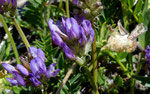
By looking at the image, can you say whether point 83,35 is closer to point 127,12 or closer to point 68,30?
point 68,30

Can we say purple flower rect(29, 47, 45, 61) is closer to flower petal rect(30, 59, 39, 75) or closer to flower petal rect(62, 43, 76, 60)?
flower petal rect(30, 59, 39, 75)

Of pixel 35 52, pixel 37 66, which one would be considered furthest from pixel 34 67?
pixel 35 52

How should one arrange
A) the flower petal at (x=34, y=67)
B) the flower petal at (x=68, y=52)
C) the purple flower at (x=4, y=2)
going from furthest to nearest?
the purple flower at (x=4, y=2), the flower petal at (x=34, y=67), the flower petal at (x=68, y=52)

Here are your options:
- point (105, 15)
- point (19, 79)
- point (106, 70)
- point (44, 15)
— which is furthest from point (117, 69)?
point (19, 79)

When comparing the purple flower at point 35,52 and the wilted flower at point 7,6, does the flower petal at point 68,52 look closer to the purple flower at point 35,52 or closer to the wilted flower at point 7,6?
the purple flower at point 35,52

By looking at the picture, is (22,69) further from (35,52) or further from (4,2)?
(4,2)

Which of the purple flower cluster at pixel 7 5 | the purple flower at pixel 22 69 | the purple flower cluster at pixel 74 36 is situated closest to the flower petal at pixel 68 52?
the purple flower cluster at pixel 74 36

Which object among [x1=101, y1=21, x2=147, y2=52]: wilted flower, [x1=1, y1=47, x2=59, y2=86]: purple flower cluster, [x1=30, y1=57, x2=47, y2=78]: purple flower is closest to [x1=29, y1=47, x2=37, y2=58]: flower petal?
[x1=1, y1=47, x2=59, y2=86]: purple flower cluster
